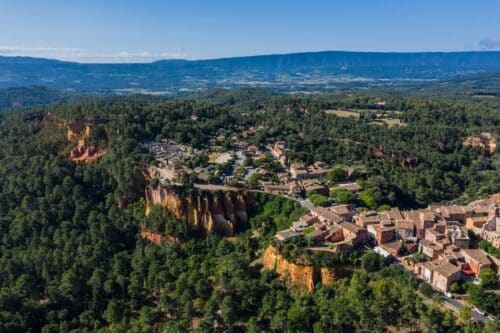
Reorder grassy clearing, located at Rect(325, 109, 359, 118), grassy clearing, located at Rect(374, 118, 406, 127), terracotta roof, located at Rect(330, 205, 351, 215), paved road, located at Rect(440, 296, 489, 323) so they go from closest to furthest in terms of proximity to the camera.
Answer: paved road, located at Rect(440, 296, 489, 323)
terracotta roof, located at Rect(330, 205, 351, 215)
grassy clearing, located at Rect(374, 118, 406, 127)
grassy clearing, located at Rect(325, 109, 359, 118)

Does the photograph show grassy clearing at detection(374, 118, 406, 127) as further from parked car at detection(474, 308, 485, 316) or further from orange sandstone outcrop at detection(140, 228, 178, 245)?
parked car at detection(474, 308, 485, 316)

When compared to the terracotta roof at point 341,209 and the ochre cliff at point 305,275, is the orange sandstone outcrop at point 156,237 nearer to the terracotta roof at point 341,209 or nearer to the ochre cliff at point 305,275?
the ochre cliff at point 305,275

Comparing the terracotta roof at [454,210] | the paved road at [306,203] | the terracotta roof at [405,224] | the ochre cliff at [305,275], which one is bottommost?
the ochre cliff at [305,275]

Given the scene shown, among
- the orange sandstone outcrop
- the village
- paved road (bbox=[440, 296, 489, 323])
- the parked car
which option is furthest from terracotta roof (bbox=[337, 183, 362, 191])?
the parked car

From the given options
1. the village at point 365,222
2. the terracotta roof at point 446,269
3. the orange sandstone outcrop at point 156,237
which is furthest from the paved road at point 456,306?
the orange sandstone outcrop at point 156,237

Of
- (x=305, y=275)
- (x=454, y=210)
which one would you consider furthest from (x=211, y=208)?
(x=454, y=210)

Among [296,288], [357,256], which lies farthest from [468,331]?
[296,288]

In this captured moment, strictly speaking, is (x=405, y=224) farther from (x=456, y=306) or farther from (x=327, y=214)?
(x=456, y=306)
